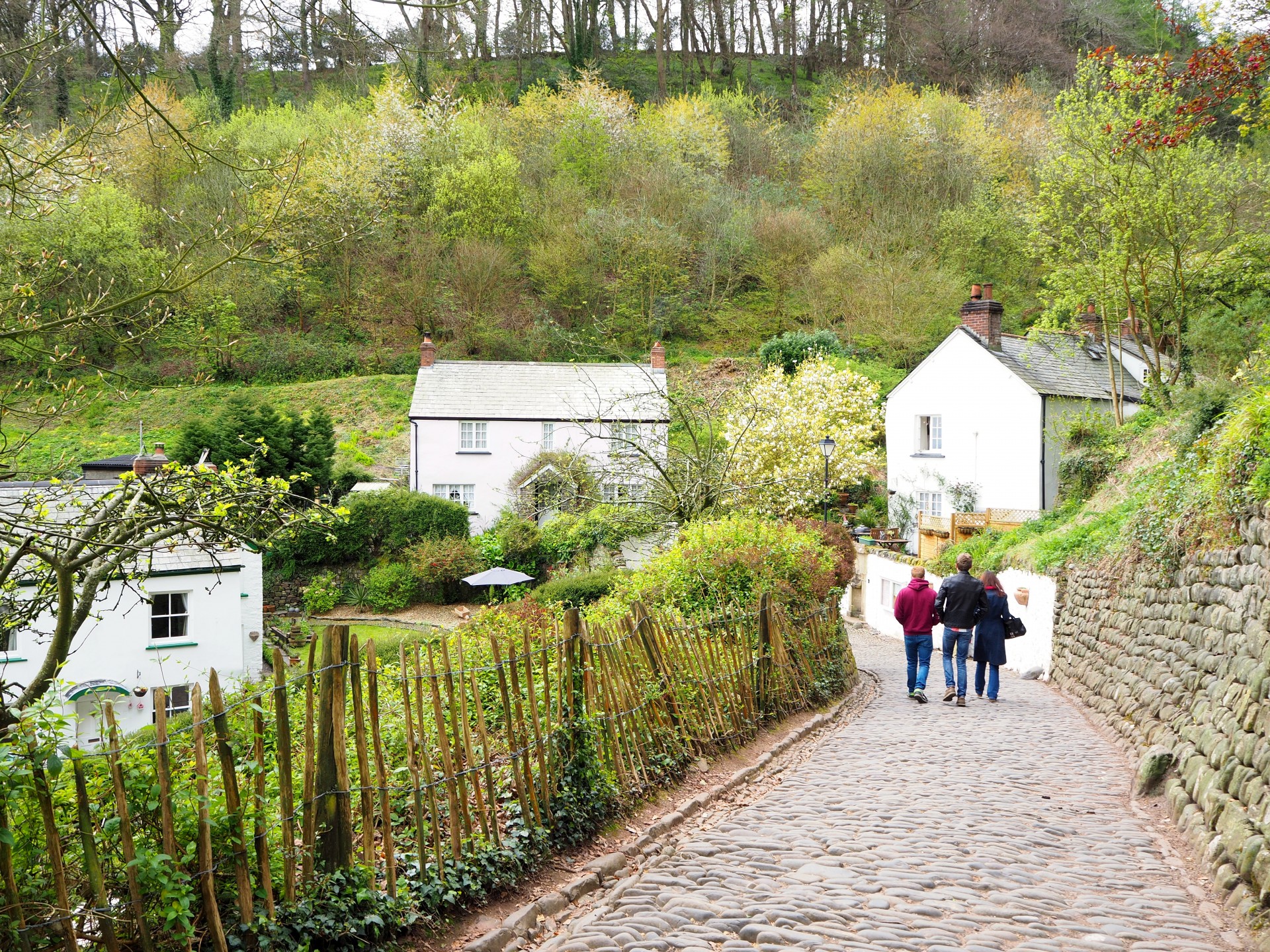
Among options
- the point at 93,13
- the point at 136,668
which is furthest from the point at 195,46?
the point at 136,668

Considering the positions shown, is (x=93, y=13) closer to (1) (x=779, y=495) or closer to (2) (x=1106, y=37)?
(1) (x=779, y=495)

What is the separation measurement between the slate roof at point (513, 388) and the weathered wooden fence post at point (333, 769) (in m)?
28.0

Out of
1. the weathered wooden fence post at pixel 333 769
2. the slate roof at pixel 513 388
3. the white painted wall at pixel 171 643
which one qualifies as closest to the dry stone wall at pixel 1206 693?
the weathered wooden fence post at pixel 333 769

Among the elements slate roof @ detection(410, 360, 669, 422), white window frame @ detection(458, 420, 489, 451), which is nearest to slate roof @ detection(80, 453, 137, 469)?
slate roof @ detection(410, 360, 669, 422)

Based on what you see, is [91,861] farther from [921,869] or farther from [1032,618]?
[1032,618]

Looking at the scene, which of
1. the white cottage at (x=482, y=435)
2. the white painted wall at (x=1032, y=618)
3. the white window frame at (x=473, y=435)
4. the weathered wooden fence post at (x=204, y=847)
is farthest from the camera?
the white window frame at (x=473, y=435)

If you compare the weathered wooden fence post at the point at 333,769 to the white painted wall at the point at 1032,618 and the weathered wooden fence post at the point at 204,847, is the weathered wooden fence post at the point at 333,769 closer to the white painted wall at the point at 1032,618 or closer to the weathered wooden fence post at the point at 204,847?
the weathered wooden fence post at the point at 204,847

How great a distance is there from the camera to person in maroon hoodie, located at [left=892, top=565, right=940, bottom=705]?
39.1 ft

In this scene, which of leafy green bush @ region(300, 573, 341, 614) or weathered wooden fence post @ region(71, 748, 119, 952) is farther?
Result: leafy green bush @ region(300, 573, 341, 614)

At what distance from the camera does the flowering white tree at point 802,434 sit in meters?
25.8

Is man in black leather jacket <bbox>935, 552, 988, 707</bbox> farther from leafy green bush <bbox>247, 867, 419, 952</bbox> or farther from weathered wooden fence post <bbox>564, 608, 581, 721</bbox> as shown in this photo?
leafy green bush <bbox>247, 867, 419, 952</bbox>

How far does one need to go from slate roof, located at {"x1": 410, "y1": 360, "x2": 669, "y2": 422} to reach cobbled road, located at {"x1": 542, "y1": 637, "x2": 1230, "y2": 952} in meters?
24.7

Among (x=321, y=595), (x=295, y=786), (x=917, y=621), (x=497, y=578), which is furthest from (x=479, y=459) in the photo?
(x=295, y=786)

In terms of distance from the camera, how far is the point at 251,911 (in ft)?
12.8
